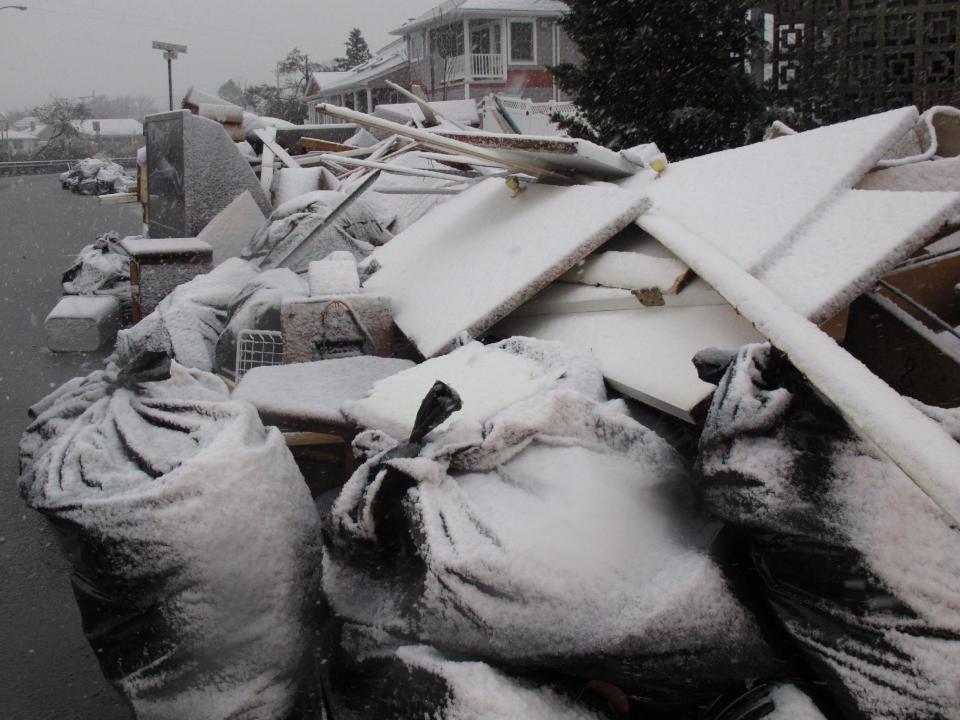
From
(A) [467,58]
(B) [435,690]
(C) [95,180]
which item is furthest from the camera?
(A) [467,58]

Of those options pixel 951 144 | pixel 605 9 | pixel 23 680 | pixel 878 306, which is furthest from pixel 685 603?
pixel 605 9

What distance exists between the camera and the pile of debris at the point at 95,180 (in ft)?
70.2

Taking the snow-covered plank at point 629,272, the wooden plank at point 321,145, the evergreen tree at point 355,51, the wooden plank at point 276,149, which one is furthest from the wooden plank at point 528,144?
the evergreen tree at point 355,51

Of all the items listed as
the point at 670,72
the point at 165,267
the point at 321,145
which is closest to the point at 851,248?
the point at 165,267

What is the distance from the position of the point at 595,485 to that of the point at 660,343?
2.42ft

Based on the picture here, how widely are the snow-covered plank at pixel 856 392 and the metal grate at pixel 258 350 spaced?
5.10 feet

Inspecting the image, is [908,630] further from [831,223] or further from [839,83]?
[839,83]

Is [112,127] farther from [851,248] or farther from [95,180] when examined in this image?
[851,248]

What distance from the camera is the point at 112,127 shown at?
6525 centimetres

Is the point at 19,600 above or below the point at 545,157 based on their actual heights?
below

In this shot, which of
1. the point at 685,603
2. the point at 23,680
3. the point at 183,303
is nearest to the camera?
the point at 685,603

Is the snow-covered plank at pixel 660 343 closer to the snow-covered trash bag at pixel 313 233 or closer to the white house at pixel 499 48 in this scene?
the snow-covered trash bag at pixel 313 233

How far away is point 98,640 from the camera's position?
160 centimetres

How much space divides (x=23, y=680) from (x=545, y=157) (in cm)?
219
